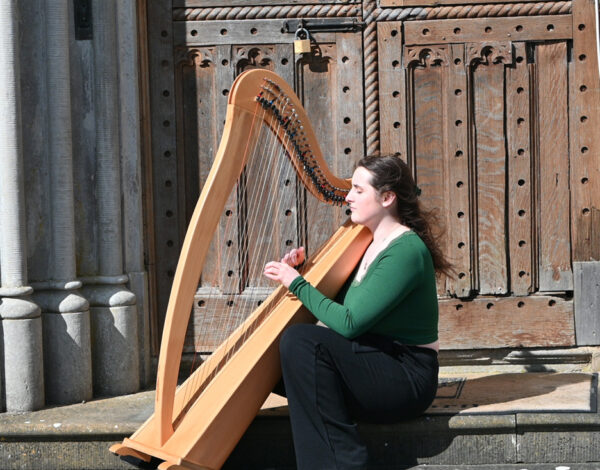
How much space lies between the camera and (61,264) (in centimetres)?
399

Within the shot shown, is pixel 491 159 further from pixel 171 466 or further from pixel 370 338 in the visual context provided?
pixel 171 466

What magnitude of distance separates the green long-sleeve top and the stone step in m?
0.38

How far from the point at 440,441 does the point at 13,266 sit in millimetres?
1920

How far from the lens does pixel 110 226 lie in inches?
162

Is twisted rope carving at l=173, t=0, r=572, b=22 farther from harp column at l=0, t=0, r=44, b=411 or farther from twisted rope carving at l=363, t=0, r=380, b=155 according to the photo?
harp column at l=0, t=0, r=44, b=411

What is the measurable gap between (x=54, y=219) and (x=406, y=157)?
1.68 meters

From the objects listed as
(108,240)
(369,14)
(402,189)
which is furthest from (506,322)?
(108,240)

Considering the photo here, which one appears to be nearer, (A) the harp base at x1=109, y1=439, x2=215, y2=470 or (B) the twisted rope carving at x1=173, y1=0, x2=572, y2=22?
(A) the harp base at x1=109, y1=439, x2=215, y2=470

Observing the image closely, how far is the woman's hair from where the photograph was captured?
3.29m

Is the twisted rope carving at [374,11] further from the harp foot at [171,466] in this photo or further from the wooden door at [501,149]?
the harp foot at [171,466]

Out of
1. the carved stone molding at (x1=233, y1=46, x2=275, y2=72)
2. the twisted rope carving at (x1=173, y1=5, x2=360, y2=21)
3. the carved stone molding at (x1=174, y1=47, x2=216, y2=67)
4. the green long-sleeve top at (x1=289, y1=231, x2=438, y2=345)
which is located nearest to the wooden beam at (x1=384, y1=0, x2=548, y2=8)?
the twisted rope carving at (x1=173, y1=5, x2=360, y2=21)

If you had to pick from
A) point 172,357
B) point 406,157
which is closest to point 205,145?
point 406,157

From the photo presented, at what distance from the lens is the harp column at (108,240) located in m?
4.09

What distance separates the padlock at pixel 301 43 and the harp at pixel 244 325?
40.8 inches
